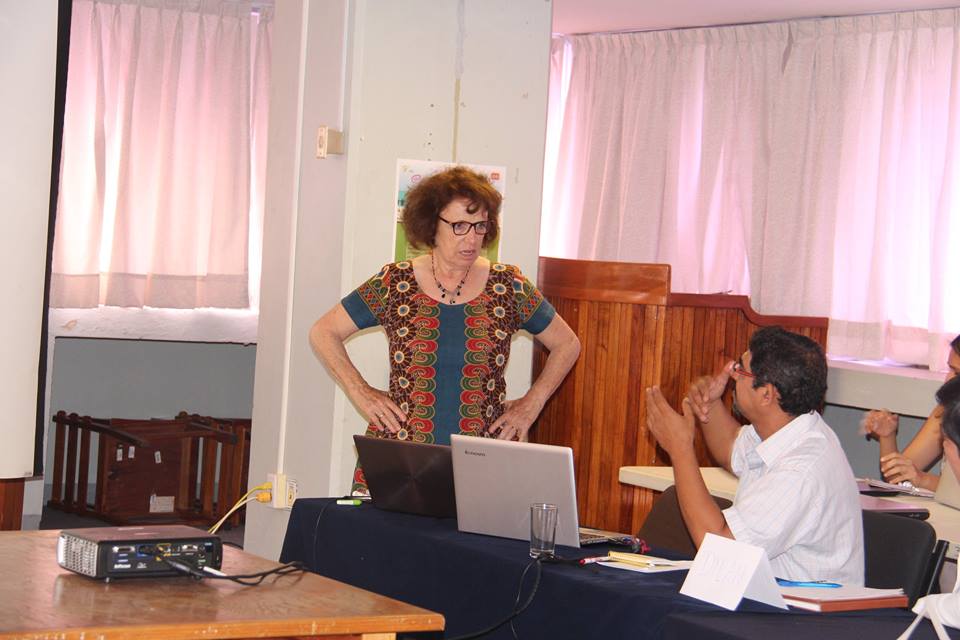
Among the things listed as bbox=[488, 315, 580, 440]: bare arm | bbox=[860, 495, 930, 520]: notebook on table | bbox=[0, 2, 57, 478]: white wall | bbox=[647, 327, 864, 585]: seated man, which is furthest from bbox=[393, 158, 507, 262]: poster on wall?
bbox=[647, 327, 864, 585]: seated man

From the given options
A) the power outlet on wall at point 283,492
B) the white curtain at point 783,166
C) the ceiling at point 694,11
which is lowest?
the power outlet on wall at point 283,492

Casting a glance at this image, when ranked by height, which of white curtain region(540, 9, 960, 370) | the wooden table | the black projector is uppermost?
white curtain region(540, 9, 960, 370)

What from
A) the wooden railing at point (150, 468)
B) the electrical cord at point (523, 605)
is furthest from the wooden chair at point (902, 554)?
the wooden railing at point (150, 468)

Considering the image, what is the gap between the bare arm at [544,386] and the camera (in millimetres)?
3596

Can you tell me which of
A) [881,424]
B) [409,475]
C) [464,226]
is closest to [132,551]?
[409,475]

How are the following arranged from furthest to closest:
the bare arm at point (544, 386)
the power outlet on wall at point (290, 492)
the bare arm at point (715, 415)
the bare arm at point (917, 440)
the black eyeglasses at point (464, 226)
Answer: the power outlet on wall at point (290, 492) → the bare arm at point (917, 440) → the bare arm at point (544, 386) → the black eyeglasses at point (464, 226) → the bare arm at point (715, 415)

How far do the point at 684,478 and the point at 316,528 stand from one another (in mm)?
964

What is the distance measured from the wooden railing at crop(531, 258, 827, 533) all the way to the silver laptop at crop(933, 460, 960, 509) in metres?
1.00

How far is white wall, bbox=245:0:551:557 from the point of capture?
4277mm

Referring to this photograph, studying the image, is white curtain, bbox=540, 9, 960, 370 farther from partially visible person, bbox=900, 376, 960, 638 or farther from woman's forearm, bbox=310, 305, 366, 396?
partially visible person, bbox=900, 376, 960, 638

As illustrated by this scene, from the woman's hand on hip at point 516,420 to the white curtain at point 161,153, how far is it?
3.09 meters

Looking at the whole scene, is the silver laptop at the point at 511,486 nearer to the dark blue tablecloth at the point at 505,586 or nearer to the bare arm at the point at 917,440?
the dark blue tablecloth at the point at 505,586

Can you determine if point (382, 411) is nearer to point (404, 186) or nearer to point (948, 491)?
point (404, 186)

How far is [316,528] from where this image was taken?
10.1 ft
